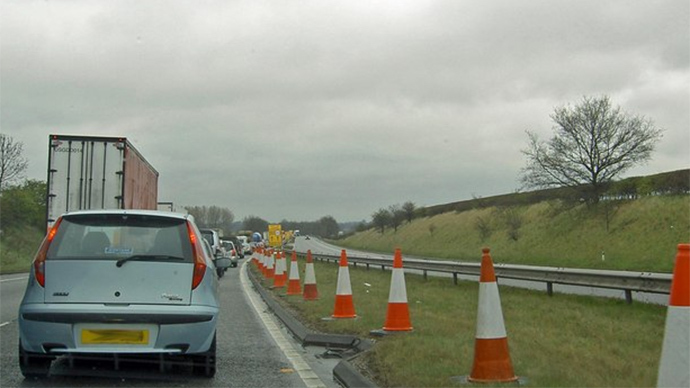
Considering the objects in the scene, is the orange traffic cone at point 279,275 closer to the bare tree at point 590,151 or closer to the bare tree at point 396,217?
the bare tree at point 590,151

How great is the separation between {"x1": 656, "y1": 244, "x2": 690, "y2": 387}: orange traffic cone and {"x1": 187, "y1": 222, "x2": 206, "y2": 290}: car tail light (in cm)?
403

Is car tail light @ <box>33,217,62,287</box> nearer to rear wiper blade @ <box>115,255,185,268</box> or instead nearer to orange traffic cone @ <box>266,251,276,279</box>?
rear wiper blade @ <box>115,255,185,268</box>

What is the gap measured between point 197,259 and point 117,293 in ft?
2.49

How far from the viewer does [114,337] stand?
6.49 metres

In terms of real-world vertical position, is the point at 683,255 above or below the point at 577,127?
below

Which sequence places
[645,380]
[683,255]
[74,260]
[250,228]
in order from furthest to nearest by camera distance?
[250,228] → [74,260] → [645,380] → [683,255]

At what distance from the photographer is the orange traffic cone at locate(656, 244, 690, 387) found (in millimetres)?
4203

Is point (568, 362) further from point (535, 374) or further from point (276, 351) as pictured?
point (276, 351)

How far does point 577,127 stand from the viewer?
50.3m

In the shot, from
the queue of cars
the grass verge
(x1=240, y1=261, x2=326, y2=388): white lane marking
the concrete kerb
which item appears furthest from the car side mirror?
the grass verge

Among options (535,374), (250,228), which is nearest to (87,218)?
(535,374)

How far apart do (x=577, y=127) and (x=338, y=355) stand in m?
44.7

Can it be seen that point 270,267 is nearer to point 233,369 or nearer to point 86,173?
point 86,173

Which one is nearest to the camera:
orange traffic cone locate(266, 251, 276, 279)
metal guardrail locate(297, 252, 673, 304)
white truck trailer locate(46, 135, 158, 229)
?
metal guardrail locate(297, 252, 673, 304)
